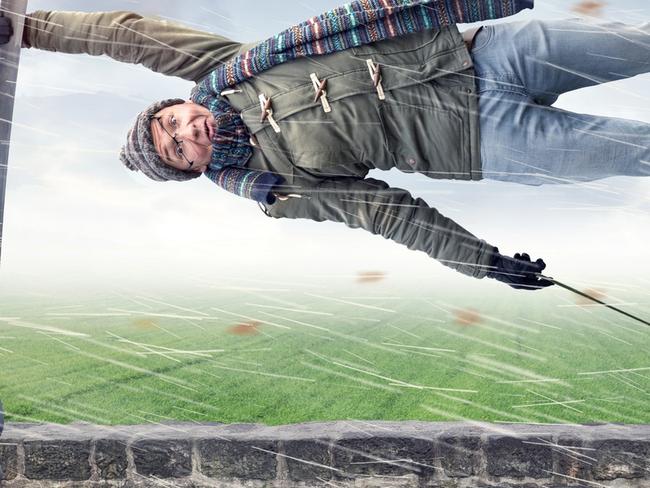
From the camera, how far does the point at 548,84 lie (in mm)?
914

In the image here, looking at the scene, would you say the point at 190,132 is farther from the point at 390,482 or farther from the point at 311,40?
the point at 390,482

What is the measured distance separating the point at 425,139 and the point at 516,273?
23 cm

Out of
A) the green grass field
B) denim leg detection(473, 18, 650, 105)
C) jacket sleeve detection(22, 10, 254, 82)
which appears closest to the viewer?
denim leg detection(473, 18, 650, 105)

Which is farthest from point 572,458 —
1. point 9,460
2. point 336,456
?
point 9,460

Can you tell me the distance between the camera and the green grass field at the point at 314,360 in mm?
2158

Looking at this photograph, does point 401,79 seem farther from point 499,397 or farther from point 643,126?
point 499,397

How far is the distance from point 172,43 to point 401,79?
359mm

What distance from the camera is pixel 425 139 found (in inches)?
37.1

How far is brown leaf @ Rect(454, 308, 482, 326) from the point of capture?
199cm

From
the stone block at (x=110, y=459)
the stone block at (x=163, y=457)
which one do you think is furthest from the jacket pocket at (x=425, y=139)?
the stone block at (x=110, y=459)

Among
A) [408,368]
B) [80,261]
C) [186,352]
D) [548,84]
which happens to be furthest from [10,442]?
[548,84]

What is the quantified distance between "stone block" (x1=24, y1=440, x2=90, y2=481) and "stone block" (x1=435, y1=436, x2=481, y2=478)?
3.56ft

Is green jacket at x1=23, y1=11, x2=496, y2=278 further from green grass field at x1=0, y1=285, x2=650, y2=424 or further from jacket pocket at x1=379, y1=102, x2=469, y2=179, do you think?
green grass field at x1=0, y1=285, x2=650, y2=424

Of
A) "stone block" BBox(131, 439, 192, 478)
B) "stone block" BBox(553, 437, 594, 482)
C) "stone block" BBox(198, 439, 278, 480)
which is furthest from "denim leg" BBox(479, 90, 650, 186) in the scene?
"stone block" BBox(131, 439, 192, 478)
